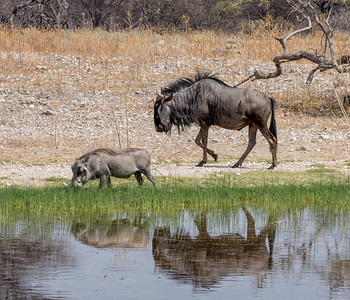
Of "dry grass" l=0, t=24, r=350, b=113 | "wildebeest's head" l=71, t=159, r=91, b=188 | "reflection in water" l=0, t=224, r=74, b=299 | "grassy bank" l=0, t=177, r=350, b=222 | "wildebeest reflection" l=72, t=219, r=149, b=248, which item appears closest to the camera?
"reflection in water" l=0, t=224, r=74, b=299

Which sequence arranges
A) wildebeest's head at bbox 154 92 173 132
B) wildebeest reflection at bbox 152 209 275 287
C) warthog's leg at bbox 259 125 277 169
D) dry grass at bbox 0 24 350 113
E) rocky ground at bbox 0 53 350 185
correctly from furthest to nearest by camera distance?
dry grass at bbox 0 24 350 113
rocky ground at bbox 0 53 350 185
wildebeest's head at bbox 154 92 173 132
warthog's leg at bbox 259 125 277 169
wildebeest reflection at bbox 152 209 275 287

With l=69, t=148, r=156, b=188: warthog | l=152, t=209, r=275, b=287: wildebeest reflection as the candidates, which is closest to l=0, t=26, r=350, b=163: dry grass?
l=69, t=148, r=156, b=188: warthog

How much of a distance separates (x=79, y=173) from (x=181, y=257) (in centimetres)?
345

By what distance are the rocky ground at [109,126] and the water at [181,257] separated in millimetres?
3902

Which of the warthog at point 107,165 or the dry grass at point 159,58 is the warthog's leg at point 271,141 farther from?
the dry grass at point 159,58

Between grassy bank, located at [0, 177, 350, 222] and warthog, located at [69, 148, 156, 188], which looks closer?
grassy bank, located at [0, 177, 350, 222]

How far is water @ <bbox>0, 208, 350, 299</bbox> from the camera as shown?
573cm

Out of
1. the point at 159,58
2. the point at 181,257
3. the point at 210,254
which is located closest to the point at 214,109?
the point at 210,254

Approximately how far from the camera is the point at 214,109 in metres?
13.9

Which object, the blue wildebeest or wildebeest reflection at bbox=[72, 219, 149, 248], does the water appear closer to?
wildebeest reflection at bbox=[72, 219, 149, 248]

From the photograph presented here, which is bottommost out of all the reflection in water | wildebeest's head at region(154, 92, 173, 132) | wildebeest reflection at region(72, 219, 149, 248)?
the reflection in water

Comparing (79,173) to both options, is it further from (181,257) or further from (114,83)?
(114,83)

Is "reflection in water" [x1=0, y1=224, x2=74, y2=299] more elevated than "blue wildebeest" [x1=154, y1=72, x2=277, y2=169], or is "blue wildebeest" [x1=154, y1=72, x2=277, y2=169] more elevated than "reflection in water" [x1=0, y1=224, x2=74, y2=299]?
"blue wildebeest" [x1=154, y1=72, x2=277, y2=169]

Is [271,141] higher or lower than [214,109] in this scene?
lower
